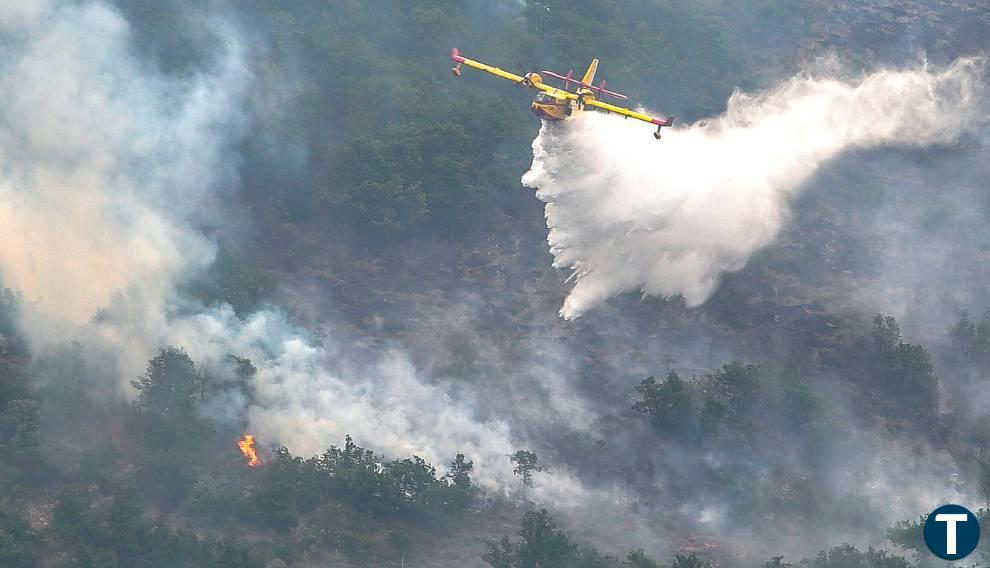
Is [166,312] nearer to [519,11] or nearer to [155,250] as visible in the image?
[155,250]

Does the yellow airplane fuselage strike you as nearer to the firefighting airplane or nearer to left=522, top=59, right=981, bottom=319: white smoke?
the firefighting airplane

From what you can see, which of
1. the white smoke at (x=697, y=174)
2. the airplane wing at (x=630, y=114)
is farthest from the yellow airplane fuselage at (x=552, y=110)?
the white smoke at (x=697, y=174)

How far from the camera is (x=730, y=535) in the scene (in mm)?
62625

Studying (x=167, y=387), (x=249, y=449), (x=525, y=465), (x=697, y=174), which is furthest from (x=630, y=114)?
(x=167, y=387)

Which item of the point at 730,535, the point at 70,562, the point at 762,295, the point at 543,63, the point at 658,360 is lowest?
the point at 70,562

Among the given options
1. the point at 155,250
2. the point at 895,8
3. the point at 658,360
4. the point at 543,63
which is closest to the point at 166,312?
the point at 155,250

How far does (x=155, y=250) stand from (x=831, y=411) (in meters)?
34.2

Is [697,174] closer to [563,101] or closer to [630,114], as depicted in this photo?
[630,114]

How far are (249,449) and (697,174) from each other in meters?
28.0

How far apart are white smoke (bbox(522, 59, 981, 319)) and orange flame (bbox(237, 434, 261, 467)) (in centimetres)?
1781

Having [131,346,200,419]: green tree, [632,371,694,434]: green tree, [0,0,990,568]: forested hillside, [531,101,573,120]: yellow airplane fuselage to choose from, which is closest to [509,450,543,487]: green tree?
[0,0,990,568]: forested hillside

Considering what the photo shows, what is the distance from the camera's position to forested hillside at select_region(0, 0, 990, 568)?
198 ft

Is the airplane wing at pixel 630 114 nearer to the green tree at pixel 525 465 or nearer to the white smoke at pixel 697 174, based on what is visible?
the white smoke at pixel 697 174

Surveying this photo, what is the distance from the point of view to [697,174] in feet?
243
